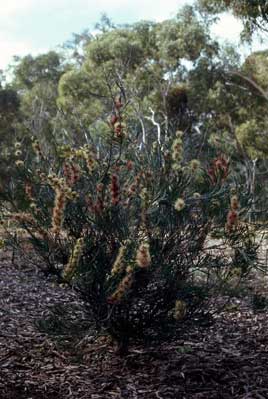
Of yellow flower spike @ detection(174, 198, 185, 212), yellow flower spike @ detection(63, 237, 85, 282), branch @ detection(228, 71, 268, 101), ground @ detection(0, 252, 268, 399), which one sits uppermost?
branch @ detection(228, 71, 268, 101)

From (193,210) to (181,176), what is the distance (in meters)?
0.23

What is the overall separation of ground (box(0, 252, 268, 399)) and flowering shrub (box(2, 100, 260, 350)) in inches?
9.8

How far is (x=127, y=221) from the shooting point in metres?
3.55

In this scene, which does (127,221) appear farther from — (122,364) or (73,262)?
(122,364)

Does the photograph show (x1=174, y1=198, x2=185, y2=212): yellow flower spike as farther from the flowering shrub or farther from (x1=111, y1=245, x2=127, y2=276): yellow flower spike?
(x1=111, y1=245, x2=127, y2=276): yellow flower spike

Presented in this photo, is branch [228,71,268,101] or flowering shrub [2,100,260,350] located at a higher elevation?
branch [228,71,268,101]

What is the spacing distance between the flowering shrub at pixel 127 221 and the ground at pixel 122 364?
25cm

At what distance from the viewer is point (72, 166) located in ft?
12.0

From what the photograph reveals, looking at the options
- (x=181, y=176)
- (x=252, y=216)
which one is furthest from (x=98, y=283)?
(x=252, y=216)

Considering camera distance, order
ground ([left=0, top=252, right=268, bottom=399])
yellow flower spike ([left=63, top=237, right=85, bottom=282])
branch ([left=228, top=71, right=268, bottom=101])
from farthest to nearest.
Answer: branch ([left=228, top=71, right=268, bottom=101]), ground ([left=0, top=252, right=268, bottom=399]), yellow flower spike ([left=63, top=237, right=85, bottom=282])

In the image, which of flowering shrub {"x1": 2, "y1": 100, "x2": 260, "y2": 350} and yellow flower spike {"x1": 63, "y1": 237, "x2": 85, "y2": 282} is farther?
flowering shrub {"x1": 2, "y1": 100, "x2": 260, "y2": 350}

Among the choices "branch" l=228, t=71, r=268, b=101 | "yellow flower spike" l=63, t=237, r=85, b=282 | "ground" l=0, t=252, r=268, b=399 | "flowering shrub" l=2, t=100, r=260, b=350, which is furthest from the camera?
"branch" l=228, t=71, r=268, b=101

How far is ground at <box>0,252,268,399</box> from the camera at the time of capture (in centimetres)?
363

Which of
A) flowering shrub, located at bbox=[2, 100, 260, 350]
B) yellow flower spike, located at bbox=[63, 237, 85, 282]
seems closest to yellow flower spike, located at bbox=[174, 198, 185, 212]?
flowering shrub, located at bbox=[2, 100, 260, 350]
